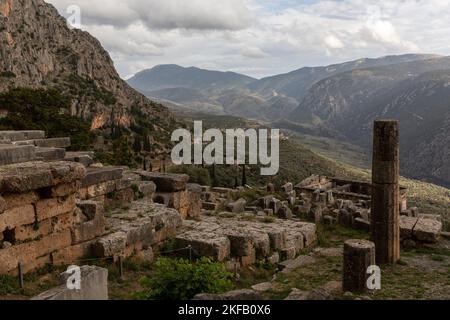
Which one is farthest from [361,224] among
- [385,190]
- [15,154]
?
[15,154]

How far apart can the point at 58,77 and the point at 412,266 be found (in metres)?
76.2

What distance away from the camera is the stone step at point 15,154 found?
10430 mm

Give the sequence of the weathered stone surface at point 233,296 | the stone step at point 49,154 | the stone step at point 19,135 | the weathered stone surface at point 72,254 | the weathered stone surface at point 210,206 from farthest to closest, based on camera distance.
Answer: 1. the weathered stone surface at point 210,206
2. the stone step at point 19,135
3. the stone step at point 49,154
4. the weathered stone surface at point 72,254
5. the weathered stone surface at point 233,296

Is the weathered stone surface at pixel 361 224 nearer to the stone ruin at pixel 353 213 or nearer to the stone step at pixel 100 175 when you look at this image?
the stone ruin at pixel 353 213

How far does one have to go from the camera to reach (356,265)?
10914 millimetres

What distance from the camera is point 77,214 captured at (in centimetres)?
1077

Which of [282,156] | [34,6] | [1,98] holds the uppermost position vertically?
[34,6]

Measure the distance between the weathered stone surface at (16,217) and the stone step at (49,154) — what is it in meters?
3.19

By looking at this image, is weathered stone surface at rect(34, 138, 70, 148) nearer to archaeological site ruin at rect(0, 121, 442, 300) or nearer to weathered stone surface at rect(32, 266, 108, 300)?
archaeological site ruin at rect(0, 121, 442, 300)

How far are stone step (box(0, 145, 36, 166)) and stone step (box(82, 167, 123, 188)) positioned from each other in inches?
65.8

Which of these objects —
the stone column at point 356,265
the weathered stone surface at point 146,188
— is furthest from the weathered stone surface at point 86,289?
the weathered stone surface at point 146,188

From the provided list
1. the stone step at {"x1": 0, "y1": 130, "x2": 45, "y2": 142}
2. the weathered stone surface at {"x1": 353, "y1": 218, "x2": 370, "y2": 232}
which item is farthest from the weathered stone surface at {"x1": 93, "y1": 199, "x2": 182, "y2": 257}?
the weathered stone surface at {"x1": 353, "y1": 218, "x2": 370, "y2": 232}
